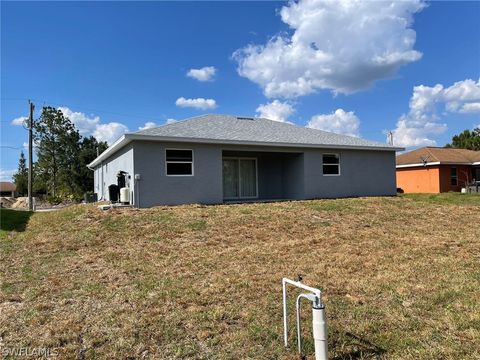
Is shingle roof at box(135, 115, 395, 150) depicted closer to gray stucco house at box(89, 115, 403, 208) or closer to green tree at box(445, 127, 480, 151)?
gray stucco house at box(89, 115, 403, 208)

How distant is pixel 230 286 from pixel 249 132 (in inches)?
485

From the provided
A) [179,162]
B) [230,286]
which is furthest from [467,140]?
[230,286]

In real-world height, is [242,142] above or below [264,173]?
above

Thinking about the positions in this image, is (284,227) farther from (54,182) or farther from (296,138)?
(54,182)

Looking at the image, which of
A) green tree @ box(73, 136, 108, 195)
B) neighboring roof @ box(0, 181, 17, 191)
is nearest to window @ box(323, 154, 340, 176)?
green tree @ box(73, 136, 108, 195)

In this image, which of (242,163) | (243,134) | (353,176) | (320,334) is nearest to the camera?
(320,334)

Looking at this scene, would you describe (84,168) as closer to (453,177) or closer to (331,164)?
(331,164)

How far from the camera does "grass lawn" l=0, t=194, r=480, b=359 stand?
388cm

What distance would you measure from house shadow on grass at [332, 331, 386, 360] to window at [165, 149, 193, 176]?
11.1 meters

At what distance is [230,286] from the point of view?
5578mm

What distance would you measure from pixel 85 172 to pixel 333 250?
42183mm

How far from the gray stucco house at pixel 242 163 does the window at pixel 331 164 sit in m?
0.05

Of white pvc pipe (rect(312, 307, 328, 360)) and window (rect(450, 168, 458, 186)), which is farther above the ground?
window (rect(450, 168, 458, 186))

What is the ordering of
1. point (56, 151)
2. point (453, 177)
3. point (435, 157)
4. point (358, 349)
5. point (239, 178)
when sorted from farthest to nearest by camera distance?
point (56, 151) → point (453, 177) → point (435, 157) → point (239, 178) → point (358, 349)
